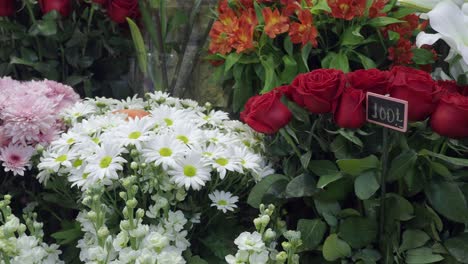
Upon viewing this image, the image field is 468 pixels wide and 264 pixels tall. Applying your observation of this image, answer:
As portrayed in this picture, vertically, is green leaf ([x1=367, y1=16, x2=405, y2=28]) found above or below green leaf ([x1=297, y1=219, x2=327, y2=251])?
above

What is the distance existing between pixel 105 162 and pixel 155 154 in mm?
84

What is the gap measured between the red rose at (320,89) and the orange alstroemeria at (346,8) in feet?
0.70

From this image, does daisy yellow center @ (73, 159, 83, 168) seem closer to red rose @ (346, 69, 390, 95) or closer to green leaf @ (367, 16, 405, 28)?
red rose @ (346, 69, 390, 95)

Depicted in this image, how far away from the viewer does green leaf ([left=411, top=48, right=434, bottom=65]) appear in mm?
1185

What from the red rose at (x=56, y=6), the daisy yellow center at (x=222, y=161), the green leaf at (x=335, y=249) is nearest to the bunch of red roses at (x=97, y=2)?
the red rose at (x=56, y=6)

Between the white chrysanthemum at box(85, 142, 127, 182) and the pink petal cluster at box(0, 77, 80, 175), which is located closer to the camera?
the white chrysanthemum at box(85, 142, 127, 182)

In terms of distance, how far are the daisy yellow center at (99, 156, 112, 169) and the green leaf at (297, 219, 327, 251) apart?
0.33 metres

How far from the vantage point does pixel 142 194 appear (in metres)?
1.00

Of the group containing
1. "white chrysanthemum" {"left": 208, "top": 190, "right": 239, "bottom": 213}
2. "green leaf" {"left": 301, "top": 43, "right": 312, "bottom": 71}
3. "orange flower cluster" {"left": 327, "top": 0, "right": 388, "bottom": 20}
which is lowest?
"white chrysanthemum" {"left": 208, "top": 190, "right": 239, "bottom": 213}

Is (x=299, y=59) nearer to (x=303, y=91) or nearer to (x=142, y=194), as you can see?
(x=303, y=91)

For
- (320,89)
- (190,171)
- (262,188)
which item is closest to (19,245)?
(190,171)

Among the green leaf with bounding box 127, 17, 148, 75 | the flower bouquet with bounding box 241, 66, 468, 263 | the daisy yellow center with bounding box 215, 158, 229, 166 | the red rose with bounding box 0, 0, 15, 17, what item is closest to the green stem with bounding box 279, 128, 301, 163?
the flower bouquet with bounding box 241, 66, 468, 263

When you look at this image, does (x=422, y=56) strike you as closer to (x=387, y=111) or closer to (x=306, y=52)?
(x=306, y=52)

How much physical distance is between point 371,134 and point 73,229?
551 millimetres
